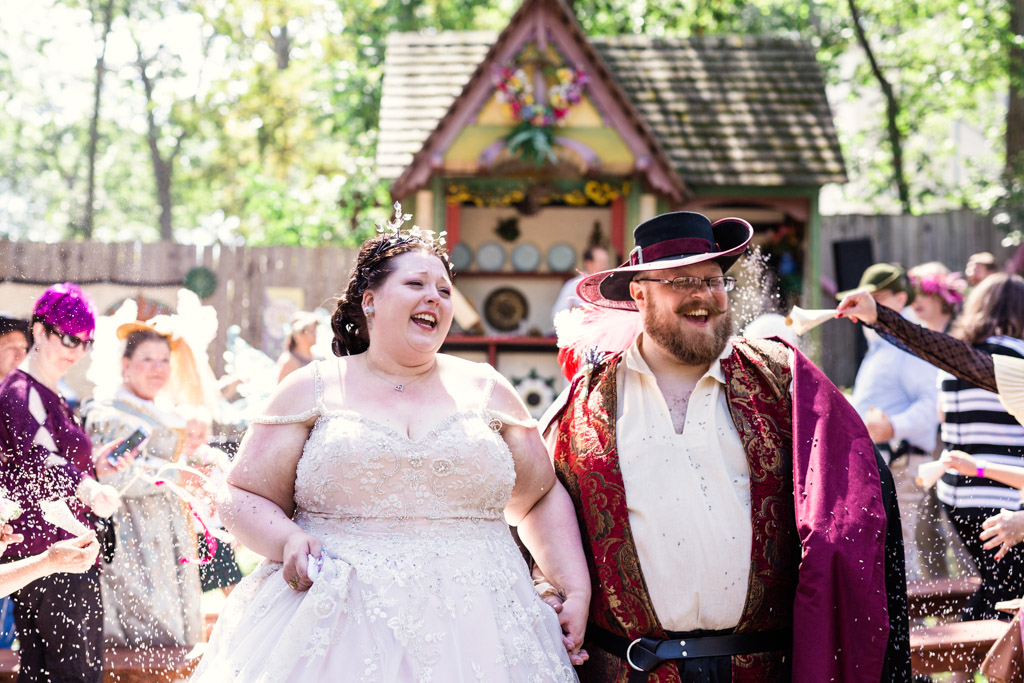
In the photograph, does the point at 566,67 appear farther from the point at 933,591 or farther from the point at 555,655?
the point at 555,655

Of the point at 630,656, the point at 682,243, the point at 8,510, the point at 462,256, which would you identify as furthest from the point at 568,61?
the point at 630,656

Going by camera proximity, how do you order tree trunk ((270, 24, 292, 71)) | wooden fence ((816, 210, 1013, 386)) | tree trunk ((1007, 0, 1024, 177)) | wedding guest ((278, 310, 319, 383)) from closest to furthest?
1. wedding guest ((278, 310, 319, 383))
2. wooden fence ((816, 210, 1013, 386))
3. tree trunk ((1007, 0, 1024, 177))
4. tree trunk ((270, 24, 292, 71))

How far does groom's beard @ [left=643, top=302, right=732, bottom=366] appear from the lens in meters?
2.87

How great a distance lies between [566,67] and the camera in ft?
27.5

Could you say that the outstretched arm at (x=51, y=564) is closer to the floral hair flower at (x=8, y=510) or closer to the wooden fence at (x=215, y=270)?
the floral hair flower at (x=8, y=510)

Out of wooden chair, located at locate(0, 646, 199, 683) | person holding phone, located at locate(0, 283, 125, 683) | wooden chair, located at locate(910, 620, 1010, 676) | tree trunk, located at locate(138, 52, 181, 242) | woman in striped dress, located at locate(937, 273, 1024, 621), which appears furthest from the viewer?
tree trunk, located at locate(138, 52, 181, 242)

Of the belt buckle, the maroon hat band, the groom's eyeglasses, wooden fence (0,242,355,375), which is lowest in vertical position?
the belt buckle

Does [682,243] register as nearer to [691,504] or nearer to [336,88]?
[691,504]

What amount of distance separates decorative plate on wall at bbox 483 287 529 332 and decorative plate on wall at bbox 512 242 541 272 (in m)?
0.24

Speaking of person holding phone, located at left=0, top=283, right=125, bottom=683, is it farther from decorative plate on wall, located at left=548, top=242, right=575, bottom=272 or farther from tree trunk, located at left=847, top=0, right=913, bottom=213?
tree trunk, located at left=847, top=0, right=913, bottom=213

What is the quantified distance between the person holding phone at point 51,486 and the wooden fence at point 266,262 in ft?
12.6

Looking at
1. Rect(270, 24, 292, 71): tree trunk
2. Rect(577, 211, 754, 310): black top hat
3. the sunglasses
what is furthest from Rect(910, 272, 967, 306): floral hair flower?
Rect(270, 24, 292, 71): tree trunk

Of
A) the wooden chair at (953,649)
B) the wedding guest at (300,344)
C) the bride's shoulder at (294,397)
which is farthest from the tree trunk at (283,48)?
the bride's shoulder at (294,397)

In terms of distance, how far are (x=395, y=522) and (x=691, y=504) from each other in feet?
2.67
